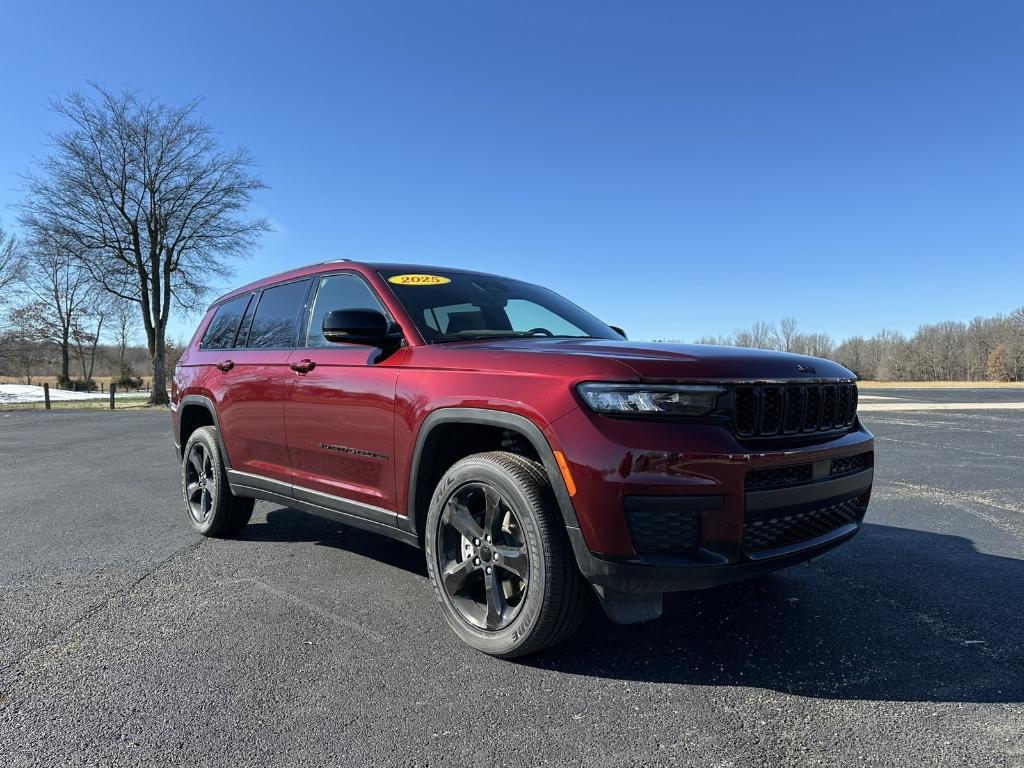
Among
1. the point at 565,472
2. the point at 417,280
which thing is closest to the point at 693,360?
the point at 565,472

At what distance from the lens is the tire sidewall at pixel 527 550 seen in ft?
8.11

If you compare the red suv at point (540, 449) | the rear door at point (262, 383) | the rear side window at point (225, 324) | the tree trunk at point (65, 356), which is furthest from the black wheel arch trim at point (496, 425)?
the tree trunk at point (65, 356)

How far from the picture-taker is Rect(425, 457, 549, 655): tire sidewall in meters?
2.47

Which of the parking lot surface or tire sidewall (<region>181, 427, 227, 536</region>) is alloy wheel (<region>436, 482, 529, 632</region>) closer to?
the parking lot surface

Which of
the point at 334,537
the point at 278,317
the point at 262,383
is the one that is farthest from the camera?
the point at 334,537

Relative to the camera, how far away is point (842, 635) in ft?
9.46

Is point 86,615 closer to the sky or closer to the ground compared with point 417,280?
closer to the ground

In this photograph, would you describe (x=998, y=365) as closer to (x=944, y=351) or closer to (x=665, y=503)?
(x=944, y=351)

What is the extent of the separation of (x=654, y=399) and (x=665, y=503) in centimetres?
38

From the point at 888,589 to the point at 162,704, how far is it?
358 cm

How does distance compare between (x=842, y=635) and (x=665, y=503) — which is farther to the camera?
(x=842, y=635)

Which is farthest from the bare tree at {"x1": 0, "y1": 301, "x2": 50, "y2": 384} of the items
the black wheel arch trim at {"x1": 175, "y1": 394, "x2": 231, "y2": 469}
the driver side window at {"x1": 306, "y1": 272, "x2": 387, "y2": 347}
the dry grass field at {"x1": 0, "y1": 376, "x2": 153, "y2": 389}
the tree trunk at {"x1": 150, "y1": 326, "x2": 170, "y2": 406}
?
the driver side window at {"x1": 306, "y1": 272, "x2": 387, "y2": 347}

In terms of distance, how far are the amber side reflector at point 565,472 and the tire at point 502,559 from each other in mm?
177

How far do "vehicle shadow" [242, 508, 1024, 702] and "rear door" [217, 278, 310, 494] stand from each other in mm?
1005
